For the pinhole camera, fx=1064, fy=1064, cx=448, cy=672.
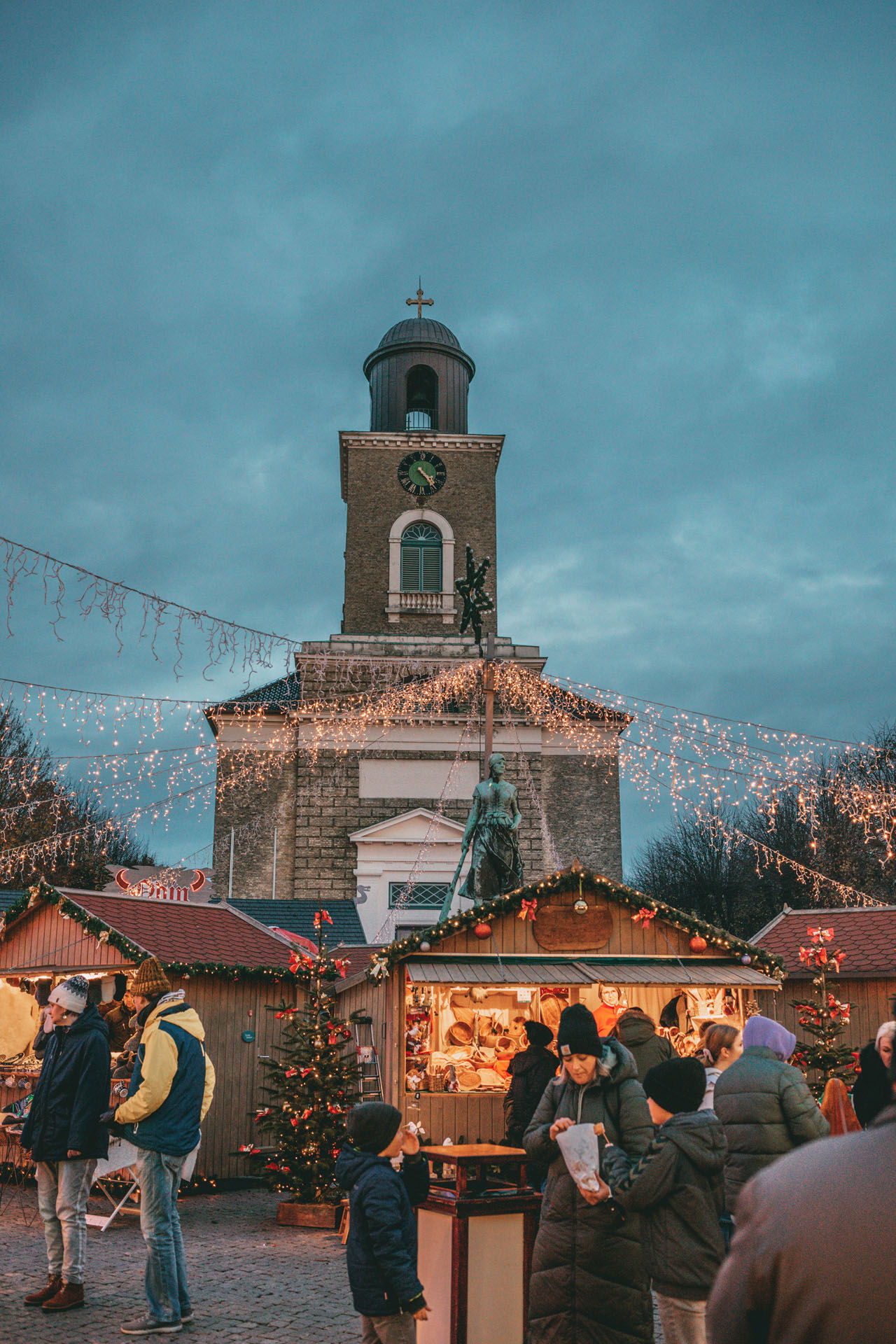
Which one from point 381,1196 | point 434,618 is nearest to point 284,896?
point 434,618

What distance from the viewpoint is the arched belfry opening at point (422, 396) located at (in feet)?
104

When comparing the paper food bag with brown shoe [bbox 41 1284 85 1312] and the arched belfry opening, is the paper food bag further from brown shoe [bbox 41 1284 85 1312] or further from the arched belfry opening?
the arched belfry opening

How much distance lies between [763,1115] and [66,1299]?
4313 mm

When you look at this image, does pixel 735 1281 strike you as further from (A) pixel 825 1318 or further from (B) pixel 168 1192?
(B) pixel 168 1192

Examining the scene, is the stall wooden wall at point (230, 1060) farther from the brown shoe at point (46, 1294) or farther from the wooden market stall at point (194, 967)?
the brown shoe at point (46, 1294)

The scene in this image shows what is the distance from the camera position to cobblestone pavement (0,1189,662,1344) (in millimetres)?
5914

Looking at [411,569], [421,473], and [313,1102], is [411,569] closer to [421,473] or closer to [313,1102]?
[421,473]

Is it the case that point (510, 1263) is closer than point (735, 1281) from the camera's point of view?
No

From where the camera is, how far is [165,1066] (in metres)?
5.94

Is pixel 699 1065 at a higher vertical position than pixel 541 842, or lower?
lower

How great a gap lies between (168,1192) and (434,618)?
23.7m

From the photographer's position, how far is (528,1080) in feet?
25.3

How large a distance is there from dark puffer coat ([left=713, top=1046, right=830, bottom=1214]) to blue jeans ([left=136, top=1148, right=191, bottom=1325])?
9.89 feet

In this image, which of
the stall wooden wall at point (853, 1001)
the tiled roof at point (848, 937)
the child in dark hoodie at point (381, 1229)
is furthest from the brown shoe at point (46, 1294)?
the tiled roof at point (848, 937)
